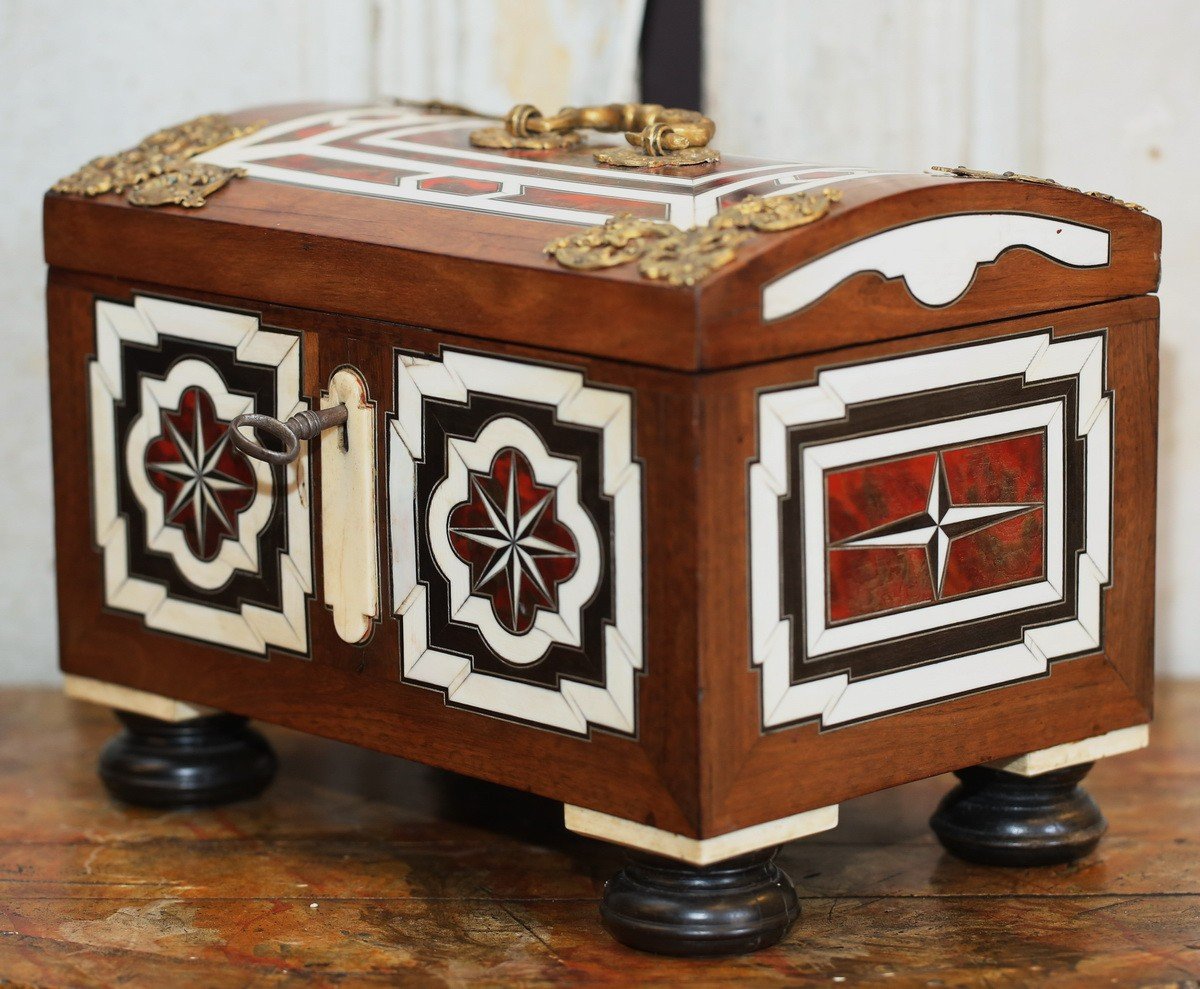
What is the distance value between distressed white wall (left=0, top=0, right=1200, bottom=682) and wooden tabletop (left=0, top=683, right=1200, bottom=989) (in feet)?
1.43

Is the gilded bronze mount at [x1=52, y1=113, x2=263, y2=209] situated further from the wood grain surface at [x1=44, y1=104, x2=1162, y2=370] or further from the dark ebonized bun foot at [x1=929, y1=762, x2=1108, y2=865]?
the dark ebonized bun foot at [x1=929, y1=762, x2=1108, y2=865]

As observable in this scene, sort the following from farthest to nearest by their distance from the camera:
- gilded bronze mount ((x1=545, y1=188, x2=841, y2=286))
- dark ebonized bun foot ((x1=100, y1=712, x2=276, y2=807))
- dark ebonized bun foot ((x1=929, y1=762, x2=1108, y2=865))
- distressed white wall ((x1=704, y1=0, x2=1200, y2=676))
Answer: distressed white wall ((x1=704, y1=0, x2=1200, y2=676)) → dark ebonized bun foot ((x1=100, y1=712, x2=276, y2=807)) → dark ebonized bun foot ((x1=929, y1=762, x2=1108, y2=865)) → gilded bronze mount ((x1=545, y1=188, x2=841, y2=286))

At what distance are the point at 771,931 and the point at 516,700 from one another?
18 centimetres

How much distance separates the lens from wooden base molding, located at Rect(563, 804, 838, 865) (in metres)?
1.09

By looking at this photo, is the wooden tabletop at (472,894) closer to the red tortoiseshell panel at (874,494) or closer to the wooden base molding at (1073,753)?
the wooden base molding at (1073,753)

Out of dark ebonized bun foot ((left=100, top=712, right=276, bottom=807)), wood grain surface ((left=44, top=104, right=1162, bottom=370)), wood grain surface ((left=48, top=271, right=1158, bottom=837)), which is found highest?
wood grain surface ((left=44, top=104, right=1162, bottom=370))

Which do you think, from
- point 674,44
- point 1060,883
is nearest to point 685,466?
point 1060,883

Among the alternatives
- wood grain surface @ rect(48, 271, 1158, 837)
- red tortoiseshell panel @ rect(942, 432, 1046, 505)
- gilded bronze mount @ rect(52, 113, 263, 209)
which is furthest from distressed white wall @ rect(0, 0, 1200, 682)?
red tortoiseshell panel @ rect(942, 432, 1046, 505)

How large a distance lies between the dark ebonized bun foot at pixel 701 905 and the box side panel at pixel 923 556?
5cm

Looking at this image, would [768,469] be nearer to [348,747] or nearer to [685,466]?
[685,466]

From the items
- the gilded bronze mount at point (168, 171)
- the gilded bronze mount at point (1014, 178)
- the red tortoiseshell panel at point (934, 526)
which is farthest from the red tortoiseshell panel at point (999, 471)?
the gilded bronze mount at point (168, 171)

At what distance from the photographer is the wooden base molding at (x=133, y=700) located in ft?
4.48

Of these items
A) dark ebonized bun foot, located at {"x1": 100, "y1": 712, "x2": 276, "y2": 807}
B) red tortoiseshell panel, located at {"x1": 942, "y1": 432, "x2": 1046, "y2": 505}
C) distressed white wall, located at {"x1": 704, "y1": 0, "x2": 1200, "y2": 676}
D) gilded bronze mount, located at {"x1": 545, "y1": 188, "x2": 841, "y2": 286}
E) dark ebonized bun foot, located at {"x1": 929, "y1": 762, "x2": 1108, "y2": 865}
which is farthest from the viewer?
distressed white wall, located at {"x1": 704, "y1": 0, "x2": 1200, "y2": 676}

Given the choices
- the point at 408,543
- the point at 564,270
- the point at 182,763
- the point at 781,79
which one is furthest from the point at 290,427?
the point at 781,79
